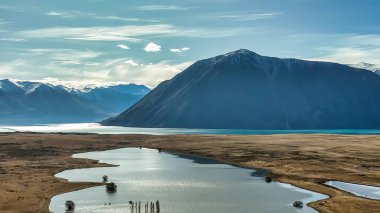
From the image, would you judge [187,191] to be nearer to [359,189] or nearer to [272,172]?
[359,189]

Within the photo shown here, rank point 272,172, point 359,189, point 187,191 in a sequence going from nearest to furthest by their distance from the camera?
point 187,191 < point 359,189 < point 272,172

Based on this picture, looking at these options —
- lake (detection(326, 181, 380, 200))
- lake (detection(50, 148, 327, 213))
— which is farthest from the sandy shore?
lake (detection(50, 148, 327, 213))

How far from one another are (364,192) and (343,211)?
24.2 metres

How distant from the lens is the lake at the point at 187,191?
85250 mm

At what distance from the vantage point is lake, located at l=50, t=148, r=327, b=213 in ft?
280

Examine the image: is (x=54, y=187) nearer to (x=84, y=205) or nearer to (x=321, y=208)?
(x=84, y=205)

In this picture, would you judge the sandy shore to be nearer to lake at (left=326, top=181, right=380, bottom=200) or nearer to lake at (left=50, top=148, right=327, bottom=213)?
lake at (left=326, top=181, right=380, bottom=200)

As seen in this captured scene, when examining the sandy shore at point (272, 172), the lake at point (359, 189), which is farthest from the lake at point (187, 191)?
the lake at point (359, 189)

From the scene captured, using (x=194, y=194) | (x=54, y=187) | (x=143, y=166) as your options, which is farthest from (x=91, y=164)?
(x=194, y=194)

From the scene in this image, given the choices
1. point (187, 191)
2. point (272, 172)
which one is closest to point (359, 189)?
point (272, 172)

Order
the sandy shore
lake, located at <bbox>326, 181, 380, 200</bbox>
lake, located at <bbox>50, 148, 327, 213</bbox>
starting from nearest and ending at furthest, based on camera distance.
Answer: lake, located at <bbox>50, 148, 327, 213</bbox>, the sandy shore, lake, located at <bbox>326, 181, 380, 200</bbox>

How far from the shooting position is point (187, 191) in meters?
102

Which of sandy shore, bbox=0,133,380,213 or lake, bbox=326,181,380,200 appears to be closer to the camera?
sandy shore, bbox=0,133,380,213

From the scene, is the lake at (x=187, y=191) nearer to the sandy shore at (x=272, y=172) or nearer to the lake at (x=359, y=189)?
A: the sandy shore at (x=272, y=172)
